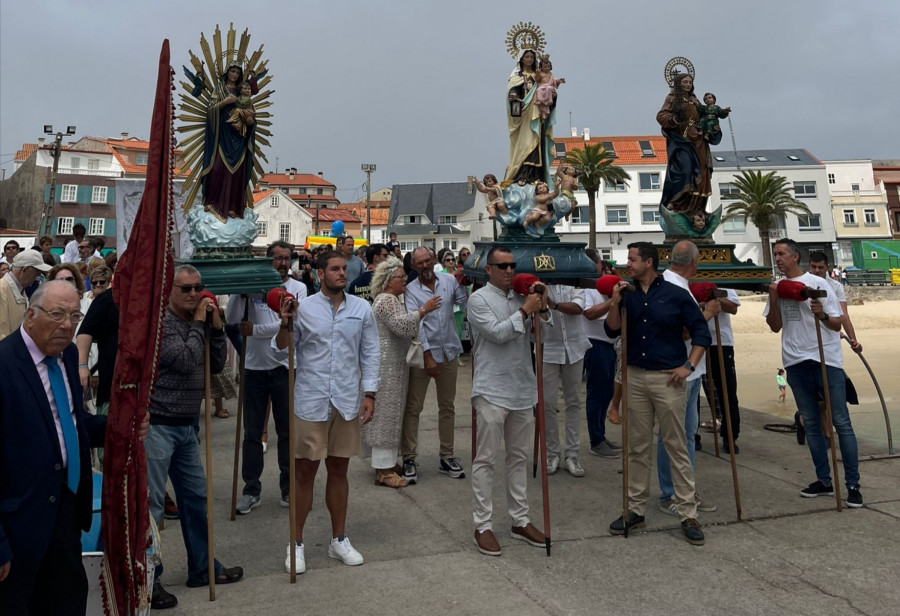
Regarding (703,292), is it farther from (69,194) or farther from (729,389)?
(69,194)

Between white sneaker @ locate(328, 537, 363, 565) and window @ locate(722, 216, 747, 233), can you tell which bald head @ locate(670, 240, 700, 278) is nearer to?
white sneaker @ locate(328, 537, 363, 565)

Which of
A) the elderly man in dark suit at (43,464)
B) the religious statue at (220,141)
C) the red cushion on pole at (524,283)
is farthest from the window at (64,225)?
the elderly man in dark suit at (43,464)

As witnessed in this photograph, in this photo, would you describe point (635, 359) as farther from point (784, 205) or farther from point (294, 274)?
point (784, 205)

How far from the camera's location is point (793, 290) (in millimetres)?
5512

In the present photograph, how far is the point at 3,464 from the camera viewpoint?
2.63 metres

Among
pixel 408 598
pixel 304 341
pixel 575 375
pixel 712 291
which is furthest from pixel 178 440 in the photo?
pixel 712 291

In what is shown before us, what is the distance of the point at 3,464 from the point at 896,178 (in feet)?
247

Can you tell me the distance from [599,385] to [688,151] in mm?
3001

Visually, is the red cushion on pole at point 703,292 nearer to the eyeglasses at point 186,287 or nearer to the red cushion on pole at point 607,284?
the red cushion on pole at point 607,284

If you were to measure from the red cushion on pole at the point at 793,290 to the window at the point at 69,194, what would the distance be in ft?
170

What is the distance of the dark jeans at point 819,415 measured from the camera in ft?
18.1

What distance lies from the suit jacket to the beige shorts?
5.63 ft

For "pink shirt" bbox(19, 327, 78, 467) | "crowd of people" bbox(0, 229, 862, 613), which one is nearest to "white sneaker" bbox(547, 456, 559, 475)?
"crowd of people" bbox(0, 229, 862, 613)

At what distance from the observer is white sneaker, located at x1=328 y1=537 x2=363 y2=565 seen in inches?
172
